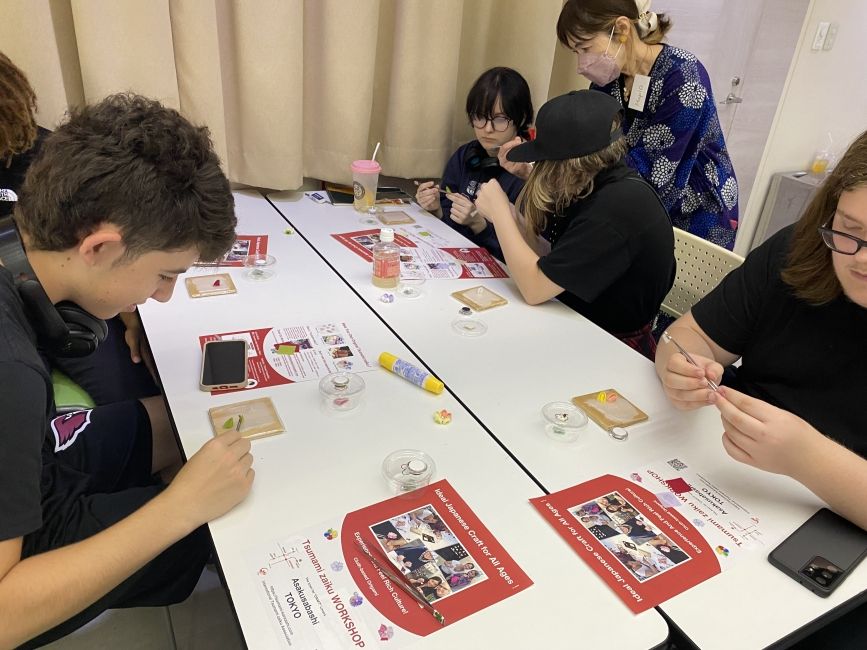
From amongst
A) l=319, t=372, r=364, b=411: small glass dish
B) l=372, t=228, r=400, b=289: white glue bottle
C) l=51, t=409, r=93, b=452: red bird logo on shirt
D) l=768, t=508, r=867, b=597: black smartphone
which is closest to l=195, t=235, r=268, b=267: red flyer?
l=372, t=228, r=400, b=289: white glue bottle

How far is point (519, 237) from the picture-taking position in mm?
1613

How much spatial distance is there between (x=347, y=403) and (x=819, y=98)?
3465 millimetres

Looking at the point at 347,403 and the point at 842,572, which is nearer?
the point at 842,572

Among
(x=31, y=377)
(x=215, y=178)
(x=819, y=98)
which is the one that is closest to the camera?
(x=31, y=377)

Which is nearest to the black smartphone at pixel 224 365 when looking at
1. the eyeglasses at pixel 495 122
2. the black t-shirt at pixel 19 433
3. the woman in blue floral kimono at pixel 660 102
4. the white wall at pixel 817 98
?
the black t-shirt at pixel 19 433

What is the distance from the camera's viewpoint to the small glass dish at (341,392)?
1.11m

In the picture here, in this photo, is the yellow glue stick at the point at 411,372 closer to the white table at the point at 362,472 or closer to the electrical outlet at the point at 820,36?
the white table at the point at 362,472

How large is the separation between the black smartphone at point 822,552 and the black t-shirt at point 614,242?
702 mm

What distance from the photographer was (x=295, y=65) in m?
2.06

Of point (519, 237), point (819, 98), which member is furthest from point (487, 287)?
point (819, 98)

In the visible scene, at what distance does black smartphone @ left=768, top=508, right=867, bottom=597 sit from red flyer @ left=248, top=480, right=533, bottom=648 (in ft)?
1.21

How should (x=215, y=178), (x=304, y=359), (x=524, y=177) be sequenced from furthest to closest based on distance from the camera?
(x=524, y=177), (x=304, y=359), (x=215, y=178)

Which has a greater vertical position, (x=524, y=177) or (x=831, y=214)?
(x=831, y=214)

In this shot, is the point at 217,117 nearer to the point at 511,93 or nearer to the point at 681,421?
the point at 511,93
